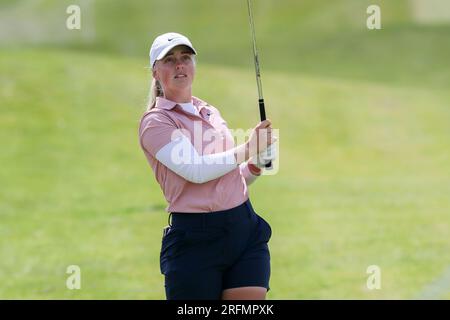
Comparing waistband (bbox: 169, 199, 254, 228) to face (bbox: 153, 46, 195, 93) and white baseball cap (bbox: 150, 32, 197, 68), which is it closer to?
face (bbox: 153, 46, 195, 93)

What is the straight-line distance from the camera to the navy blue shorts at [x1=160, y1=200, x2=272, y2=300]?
4.59 meters

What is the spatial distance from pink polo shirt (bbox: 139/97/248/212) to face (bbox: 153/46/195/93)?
0.09 meters

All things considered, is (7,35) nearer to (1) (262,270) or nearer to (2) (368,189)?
(2) (368,189)

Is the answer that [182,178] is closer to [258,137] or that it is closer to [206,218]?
[206,218]

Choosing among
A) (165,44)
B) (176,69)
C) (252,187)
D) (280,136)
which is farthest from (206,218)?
(280,136)

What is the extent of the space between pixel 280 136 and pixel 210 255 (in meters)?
19.5

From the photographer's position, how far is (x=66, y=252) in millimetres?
12656

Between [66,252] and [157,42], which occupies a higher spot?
[157,42]

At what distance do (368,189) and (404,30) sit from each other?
2167 cm

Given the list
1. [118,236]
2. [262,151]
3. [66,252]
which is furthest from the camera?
[118,236]

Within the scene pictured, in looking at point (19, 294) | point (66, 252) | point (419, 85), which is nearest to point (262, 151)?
point (19, 294)

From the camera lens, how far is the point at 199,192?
15.1 ft

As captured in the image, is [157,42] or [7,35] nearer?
[157,42]
